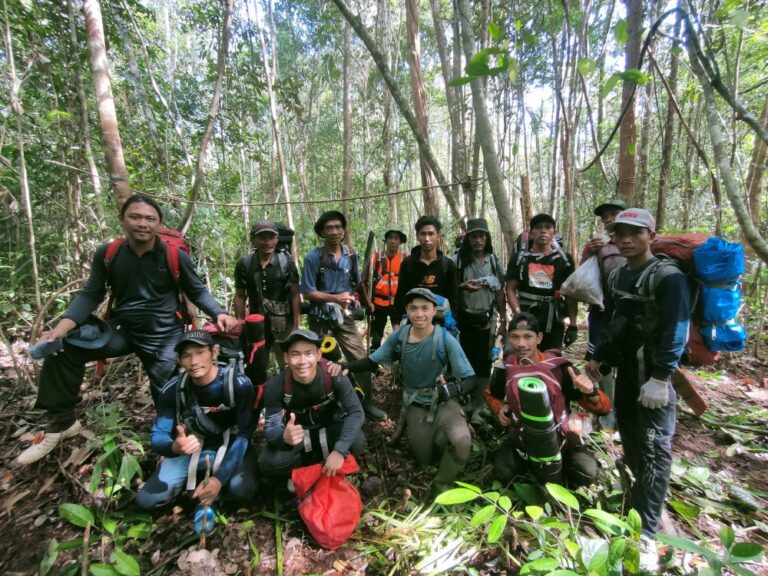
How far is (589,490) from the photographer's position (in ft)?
9.07

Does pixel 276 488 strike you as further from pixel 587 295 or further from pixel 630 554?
pixel 587 295

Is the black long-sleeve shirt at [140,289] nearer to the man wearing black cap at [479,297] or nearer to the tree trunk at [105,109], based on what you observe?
the tree trunk at [105,109]

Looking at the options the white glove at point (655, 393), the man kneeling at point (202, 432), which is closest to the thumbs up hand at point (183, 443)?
the man kneeling at point (202, 432)

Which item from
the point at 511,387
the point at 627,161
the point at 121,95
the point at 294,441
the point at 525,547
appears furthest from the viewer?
the point at 121,95

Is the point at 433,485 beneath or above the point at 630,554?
beneath

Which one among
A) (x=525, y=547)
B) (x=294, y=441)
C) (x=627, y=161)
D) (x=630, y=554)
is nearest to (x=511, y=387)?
(x=525, y=547)

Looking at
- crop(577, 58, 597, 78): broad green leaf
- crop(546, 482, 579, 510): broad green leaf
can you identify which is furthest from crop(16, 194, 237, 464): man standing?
crop(577, 58, 597, 78): broad green leaf

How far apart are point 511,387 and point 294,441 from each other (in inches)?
63.9

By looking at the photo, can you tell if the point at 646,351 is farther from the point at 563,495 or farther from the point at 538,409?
the point at 563,495

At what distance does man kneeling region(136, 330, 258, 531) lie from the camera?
2584mm

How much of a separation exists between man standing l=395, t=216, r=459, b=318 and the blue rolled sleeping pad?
1.64m

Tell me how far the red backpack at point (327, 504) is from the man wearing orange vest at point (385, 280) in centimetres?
213

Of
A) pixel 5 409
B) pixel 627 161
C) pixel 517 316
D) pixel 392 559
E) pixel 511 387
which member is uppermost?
pixel 627 161

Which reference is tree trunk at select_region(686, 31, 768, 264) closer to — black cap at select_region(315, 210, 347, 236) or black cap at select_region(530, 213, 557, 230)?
black cap at select_region(530, 213, 557, 230)
